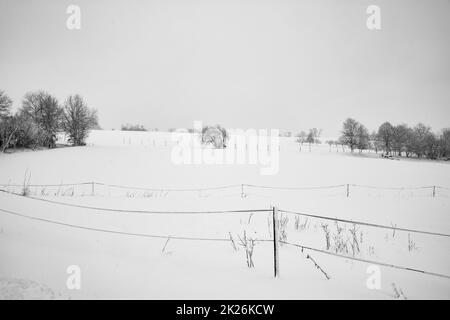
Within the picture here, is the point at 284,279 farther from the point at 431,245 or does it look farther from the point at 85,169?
the point at 85,169

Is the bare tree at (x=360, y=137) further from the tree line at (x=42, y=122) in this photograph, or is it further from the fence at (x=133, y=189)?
the tree line at (x=42, y=122)

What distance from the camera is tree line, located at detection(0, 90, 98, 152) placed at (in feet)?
119

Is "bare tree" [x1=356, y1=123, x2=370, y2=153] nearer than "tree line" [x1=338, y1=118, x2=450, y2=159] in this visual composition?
No

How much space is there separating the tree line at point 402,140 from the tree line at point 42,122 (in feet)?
239

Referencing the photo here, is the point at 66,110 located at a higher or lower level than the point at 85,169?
higher

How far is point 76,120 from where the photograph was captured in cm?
4872

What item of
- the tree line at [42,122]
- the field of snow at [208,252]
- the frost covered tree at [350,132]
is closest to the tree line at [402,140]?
the frost covered tree at [350,132]

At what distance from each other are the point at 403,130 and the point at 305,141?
3143 cm

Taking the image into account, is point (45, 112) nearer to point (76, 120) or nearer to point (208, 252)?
point (76, 120)

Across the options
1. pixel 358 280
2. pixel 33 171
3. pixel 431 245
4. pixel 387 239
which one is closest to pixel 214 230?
pixel 358 280

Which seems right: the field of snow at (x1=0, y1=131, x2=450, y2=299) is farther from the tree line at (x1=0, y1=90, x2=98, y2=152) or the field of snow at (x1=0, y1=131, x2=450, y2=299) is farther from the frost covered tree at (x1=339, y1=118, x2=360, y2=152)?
the frost covered tree at (x1=339, y1=118, x2=360, y2=152)

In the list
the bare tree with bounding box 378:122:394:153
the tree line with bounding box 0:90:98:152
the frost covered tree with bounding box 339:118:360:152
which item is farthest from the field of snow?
the bare tree with bounding box 378:122:394:153

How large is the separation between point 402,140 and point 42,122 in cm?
9456
